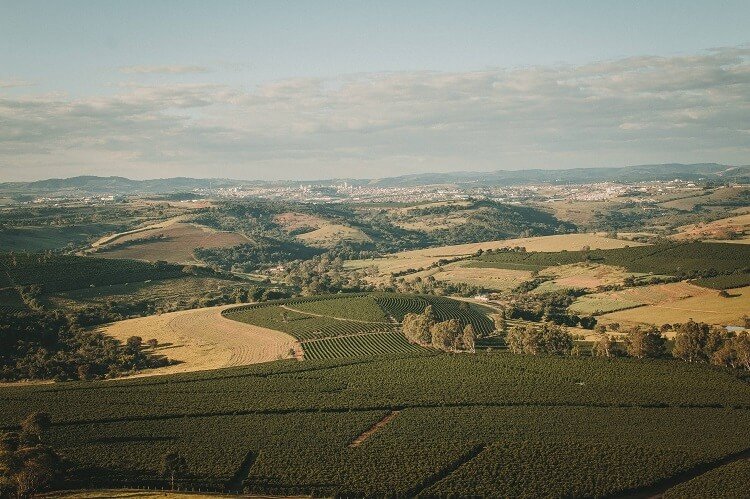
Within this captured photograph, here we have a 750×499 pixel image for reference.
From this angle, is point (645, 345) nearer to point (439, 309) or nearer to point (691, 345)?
point (691, 345)

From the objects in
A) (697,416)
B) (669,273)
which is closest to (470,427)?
(697,416)

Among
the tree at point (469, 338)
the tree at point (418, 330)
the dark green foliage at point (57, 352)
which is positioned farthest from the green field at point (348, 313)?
the dark green foliage at point (57, 352)

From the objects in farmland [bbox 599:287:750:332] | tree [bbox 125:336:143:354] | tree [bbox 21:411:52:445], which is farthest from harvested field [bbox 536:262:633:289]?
tree [bbox 21:411:52:445]

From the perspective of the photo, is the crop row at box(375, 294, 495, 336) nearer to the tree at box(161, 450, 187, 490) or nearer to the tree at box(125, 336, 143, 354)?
the tree at box(125, 336, 143, 354)

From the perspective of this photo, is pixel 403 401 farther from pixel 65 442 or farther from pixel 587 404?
pixel 65 442

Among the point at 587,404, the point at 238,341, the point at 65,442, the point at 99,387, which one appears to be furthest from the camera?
the point at 238,341

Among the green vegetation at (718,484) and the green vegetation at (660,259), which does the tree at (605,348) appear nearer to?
the green vegetation at (718,484)
